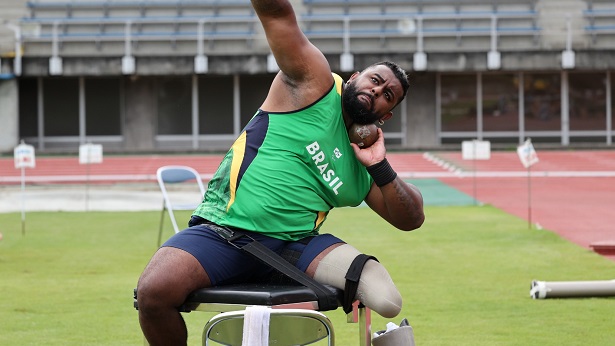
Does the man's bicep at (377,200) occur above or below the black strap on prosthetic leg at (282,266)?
above

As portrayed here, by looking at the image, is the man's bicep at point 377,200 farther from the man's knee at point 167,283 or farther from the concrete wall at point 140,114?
the concrete wall at point 140,114

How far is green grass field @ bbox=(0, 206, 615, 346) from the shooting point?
7.23 m

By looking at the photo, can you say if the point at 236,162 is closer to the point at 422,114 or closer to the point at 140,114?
the point at 422,114

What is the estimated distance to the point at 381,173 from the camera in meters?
4.61

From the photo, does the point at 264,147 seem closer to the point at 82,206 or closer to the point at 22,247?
the point at 22,247

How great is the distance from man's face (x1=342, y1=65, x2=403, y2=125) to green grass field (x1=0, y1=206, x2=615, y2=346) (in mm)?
2534

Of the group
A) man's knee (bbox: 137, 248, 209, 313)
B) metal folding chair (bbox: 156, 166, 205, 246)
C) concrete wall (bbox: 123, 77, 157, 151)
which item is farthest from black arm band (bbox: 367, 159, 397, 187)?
concrete wall (bbox: 123, 77, 157, 151)

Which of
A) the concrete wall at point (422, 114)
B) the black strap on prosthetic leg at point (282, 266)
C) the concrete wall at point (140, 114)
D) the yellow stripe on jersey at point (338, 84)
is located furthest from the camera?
the concrete wall at point (140, 114)

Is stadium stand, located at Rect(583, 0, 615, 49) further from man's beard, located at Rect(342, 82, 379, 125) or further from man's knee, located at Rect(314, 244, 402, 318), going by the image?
man's knee, located at Rect(314, 244, 402, 318)

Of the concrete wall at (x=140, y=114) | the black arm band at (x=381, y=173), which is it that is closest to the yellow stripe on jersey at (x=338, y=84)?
the black arm band at (x=381, y=173)

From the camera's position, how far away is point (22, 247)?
12.9m

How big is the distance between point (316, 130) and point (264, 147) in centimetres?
22

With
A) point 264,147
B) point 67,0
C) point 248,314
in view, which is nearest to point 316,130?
point 264,147

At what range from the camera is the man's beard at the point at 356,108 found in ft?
15.1
